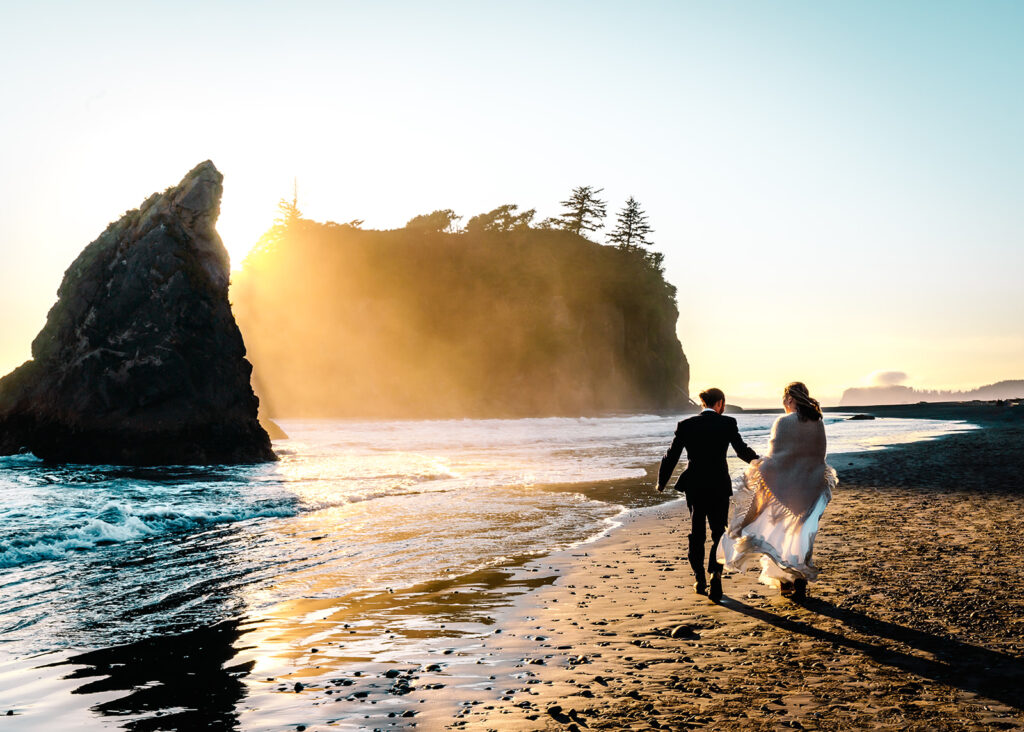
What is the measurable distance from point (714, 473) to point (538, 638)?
2.73m

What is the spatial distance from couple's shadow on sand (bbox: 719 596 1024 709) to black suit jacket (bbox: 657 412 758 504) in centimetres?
141

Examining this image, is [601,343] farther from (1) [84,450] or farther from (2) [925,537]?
(2) [925,537]

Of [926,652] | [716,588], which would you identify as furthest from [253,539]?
[926,652]

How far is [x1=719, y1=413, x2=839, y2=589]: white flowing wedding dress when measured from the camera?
665 centimetres

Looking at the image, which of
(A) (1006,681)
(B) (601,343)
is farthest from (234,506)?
(B) (601,343)

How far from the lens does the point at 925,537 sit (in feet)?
30.6

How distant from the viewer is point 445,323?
75.2m

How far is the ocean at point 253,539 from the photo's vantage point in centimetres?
637

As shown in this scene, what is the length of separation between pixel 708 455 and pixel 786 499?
2.81 feet

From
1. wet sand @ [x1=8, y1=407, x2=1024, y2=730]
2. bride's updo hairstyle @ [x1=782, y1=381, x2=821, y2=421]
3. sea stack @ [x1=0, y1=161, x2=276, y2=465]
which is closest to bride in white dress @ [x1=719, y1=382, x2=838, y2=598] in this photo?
bride's updo hairstyle @ [x1=782, y1=381, x2=821, y2=421]

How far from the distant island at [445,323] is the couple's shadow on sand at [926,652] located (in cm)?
6033

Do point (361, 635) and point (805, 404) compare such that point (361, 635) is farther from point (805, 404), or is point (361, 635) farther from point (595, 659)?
point (805, 404)

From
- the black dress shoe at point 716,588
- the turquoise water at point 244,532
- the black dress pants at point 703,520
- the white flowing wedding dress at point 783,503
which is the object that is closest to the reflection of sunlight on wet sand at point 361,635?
the turquoise water at point 244,532

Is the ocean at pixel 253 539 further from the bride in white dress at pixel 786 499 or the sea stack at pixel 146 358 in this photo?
the bride in white dress at pixel 786 499
